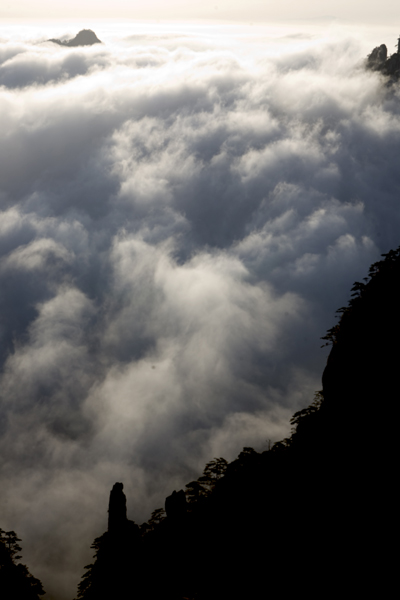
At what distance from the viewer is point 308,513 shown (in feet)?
72.2

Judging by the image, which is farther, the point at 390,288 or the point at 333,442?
the point at 390,288

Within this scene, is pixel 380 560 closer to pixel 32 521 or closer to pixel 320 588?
pixel 320 588

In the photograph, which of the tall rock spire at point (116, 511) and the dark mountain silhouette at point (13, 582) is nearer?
the dark mountain silhouette at point (13, 582)

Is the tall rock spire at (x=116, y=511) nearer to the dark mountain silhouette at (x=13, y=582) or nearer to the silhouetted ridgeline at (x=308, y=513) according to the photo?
the silhouetted ridgeline at (x=308, y=513)

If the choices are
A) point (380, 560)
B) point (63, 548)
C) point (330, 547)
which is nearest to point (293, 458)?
point (330, 547)

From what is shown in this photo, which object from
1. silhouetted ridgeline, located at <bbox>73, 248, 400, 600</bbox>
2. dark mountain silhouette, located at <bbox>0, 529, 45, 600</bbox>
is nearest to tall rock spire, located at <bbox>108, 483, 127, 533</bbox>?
silhouetted ridgeline, located at <bbox>73, 248, 400, 600</bbox>

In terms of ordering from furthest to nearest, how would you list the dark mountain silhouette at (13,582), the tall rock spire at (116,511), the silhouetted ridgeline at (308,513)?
the tall rock spire at (116,511) < the dark mountain silhouette at (13,582) < the silhouetted ridgeline at (308,513)

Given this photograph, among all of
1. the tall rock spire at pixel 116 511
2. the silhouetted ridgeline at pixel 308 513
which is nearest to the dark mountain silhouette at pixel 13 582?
the silhouetted ridgeline at pixel 308 513

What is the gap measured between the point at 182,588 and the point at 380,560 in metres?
15.0

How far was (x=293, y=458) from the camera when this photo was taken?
1078 inches

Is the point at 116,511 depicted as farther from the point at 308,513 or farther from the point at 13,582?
the point at 308,513

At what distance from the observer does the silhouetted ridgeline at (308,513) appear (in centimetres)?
1866

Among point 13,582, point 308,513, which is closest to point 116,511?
point 13,582

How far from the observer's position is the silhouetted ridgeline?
18.7 metres
